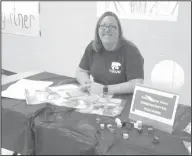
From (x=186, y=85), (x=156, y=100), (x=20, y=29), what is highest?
(x=20, y=29)

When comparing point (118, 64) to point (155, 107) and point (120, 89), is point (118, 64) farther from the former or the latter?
point (155, 107)

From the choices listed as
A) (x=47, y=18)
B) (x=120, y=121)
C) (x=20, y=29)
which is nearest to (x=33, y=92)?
(x=120, y=121)

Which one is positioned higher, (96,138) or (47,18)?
(47,18)

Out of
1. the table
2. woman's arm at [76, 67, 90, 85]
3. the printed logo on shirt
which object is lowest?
the table

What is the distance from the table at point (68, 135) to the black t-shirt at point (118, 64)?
0.30 m

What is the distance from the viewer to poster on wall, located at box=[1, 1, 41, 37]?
3086mm

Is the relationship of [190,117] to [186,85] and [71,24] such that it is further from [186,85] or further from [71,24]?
Result: [71,24]

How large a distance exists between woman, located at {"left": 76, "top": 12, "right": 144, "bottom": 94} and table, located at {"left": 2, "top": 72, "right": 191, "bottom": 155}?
0.21 meters

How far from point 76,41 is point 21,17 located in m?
0.91

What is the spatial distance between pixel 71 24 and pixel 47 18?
15.0 inches

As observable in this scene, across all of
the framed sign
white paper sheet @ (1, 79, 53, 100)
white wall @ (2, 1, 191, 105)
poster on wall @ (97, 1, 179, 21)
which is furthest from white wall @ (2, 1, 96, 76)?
the framed sign

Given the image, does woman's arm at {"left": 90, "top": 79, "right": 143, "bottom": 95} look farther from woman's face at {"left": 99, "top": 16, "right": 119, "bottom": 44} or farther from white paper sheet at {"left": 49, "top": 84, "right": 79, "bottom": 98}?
woman's face at {"left": 99, "top": 16, "right": 119, "bottom": 44}

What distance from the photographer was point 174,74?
7.75 feet

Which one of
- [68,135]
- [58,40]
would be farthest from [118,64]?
[58,40]
